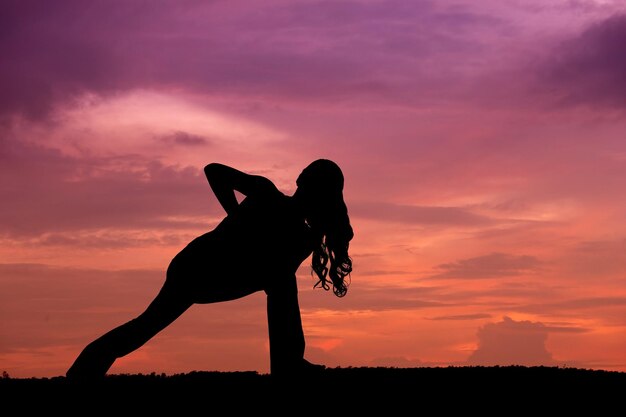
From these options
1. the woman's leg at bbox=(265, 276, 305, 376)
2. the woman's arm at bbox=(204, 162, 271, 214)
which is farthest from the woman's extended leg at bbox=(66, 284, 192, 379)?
the woman's arm at bbox=(204, 162, 271, 214)

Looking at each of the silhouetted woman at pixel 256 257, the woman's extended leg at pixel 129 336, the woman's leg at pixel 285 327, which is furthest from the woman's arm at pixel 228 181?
the woman's extended leg at pixel 129 336

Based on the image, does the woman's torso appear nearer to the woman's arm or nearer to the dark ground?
the woman's arm

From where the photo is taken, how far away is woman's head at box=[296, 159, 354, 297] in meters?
11.3

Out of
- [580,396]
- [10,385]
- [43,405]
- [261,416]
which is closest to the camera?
[261,416]

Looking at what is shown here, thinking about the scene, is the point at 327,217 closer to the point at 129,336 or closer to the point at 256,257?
the point at 256,257

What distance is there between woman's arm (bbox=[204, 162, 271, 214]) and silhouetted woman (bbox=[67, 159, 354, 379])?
0.01 m

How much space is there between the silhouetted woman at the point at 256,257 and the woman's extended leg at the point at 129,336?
1 centimetres

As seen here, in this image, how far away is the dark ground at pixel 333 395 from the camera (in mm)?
10516

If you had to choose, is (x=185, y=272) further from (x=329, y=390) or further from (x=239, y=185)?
(x=329, y=390)

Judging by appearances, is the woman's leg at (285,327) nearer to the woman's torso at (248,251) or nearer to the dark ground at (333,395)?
the woman's torso at (248,251)

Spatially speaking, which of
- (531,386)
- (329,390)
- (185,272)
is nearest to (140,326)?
(185,272)

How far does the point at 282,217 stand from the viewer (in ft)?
36.9

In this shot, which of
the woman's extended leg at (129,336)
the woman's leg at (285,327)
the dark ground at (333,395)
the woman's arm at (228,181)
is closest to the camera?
the dark ground at (333,395)

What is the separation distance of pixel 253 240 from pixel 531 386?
434cm
